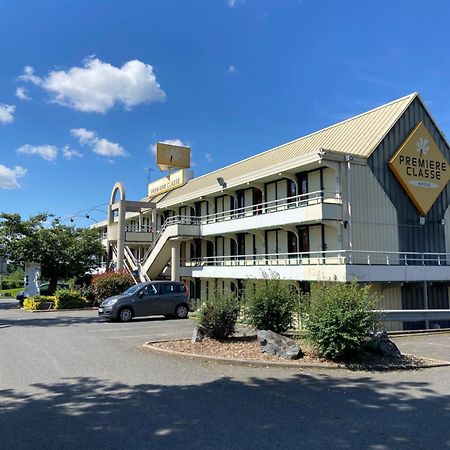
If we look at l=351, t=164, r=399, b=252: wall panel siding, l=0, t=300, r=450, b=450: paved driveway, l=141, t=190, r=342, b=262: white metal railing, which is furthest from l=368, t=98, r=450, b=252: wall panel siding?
l=0, t=300, r=450, b=450: paved driveway

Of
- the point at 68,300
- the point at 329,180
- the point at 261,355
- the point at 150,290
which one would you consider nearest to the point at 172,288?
the point at 150,290

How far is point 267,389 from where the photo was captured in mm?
8180

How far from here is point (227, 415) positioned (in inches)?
259

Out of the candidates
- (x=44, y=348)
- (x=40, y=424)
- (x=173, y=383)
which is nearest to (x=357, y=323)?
(x=173, y=383)

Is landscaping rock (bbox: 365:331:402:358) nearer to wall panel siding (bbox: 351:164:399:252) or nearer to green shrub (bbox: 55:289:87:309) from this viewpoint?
wall panel siding (bbox: 351:164:399:252)

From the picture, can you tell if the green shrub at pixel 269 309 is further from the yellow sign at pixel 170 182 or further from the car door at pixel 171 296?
the yellow sign at pixel 170 182

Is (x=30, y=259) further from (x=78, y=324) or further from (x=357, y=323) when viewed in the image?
(x=357, y=323)

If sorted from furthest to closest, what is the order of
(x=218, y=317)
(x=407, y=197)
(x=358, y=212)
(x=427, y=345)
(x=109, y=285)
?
(x=109, y=285), (x=407, y=197), (x=358, y=212), (x=427, y=345), (x=218, y=317)

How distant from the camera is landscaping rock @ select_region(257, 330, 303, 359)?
10.5 m

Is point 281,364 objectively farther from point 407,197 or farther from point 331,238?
point 407,197

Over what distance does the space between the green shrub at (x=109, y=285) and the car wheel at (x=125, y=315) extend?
329 inches

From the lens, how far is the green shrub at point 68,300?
2781 centimetres

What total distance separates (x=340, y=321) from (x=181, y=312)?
42.4 ft

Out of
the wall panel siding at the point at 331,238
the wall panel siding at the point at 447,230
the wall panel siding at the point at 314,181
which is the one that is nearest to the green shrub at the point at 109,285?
the wall panel siding at the point at 314,181
